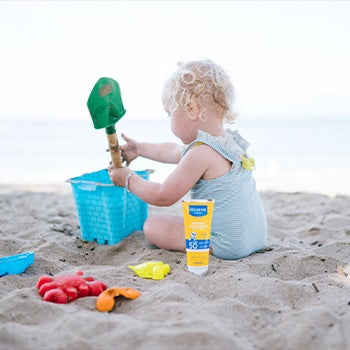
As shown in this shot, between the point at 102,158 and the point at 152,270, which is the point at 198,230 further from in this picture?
the point at 102,158

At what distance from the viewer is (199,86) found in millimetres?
2320

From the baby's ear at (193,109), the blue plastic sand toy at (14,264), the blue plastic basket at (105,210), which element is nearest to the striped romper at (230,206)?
the baby's ear at (193,109)

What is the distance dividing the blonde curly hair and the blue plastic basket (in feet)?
2.10

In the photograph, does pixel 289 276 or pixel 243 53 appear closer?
pixel 289 276

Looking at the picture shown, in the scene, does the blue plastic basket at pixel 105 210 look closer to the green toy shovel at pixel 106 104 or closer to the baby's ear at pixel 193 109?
the green toy shovel at pixel 106 104

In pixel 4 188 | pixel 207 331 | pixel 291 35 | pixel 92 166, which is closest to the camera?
pixel 207 331

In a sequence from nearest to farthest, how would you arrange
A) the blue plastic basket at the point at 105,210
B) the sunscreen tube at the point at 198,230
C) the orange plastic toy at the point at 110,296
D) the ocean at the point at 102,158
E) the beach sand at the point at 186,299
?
the beach sand at the point at 186,299, the orange plastic toy at the point at 110,296, the sunscreen tube at the point at 198,230, the blue plastic basket at the point at 105,210, the ocean at the point at 102,158

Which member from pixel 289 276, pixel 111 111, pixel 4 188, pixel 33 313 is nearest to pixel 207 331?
pixel 33 313

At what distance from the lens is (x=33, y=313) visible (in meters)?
1.58

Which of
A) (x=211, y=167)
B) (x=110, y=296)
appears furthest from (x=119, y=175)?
(x=110, y=296)

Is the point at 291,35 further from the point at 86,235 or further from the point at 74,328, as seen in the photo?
the point at 74,328

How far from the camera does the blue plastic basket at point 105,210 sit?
106 inches

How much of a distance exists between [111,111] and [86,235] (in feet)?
2.87

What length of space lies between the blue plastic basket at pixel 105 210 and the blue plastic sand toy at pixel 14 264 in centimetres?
59
